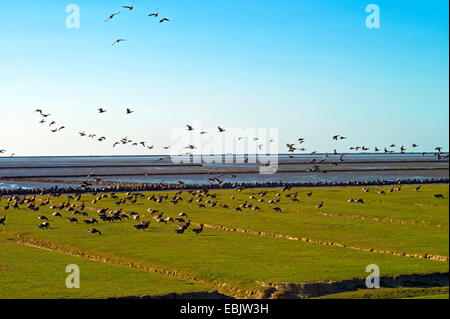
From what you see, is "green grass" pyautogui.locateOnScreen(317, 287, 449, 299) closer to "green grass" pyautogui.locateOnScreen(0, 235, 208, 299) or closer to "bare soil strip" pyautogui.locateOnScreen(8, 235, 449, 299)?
"bare soil strip" pyautogui.locateOnScreen(8, 235, 449, 299)

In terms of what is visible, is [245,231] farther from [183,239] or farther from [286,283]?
[286,283]

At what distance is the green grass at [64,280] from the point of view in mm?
20484

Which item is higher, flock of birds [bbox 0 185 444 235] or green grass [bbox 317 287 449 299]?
flock of birds [bbox 0 185 444 235]

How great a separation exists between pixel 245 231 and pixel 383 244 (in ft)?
30.0

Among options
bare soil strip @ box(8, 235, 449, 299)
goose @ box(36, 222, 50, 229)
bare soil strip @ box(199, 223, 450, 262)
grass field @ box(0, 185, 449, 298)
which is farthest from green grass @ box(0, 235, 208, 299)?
bare soil strip @ box(199, 223, 450, 262)

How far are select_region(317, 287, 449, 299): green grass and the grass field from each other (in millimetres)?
1184

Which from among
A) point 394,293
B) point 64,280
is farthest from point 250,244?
point 64,280

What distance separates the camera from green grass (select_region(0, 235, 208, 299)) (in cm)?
2048

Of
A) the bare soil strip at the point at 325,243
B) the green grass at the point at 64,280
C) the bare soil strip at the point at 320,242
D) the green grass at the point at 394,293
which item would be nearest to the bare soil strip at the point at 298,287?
the green grass at the point at 394,293

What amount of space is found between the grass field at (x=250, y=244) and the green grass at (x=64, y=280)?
101 mm

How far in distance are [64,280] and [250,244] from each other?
10556mm

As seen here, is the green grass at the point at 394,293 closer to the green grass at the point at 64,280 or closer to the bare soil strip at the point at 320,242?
the bare soil strip at the point at 320,242
